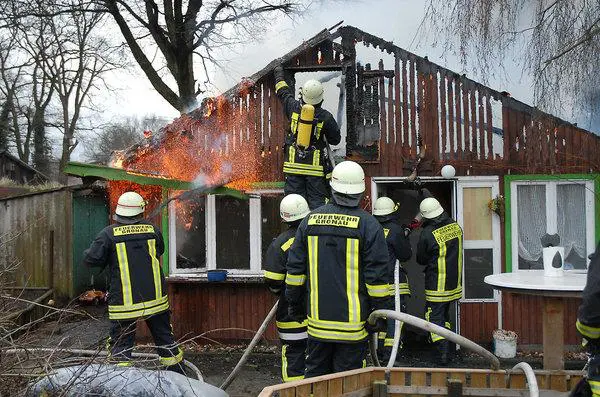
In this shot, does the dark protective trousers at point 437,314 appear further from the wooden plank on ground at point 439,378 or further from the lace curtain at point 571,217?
the wooden plank on ground at point 439,378

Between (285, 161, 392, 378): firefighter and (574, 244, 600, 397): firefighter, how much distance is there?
1.74 m

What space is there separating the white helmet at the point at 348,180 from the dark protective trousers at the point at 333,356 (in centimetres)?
130

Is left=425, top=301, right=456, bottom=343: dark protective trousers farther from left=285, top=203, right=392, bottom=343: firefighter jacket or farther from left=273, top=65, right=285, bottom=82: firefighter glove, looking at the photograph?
left=273, top=65, right=285, bottom=82: firefighter glove

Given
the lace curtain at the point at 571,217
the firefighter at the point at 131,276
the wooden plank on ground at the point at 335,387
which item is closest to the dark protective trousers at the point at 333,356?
the wooden plank on ground at the point at 335,387

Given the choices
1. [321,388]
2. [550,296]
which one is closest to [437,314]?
[550,296]

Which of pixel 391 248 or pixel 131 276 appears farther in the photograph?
pixel 391 248

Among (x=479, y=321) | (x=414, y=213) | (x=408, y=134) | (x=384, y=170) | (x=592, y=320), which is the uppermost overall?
(x=408, y=134)

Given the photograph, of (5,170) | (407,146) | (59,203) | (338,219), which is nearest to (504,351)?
(407,146)

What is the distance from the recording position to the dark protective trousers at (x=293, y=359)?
5680 mm

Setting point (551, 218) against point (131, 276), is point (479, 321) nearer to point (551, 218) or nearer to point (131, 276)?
point (551, 218)

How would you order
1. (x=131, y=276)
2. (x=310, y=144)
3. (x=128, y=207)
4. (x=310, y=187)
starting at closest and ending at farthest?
(x=131, y=276), (x=128, y=207), (x=310, y=144), (x=310, y=187)

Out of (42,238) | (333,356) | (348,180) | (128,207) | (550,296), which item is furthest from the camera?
(42,238)

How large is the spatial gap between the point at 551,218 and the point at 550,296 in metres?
3.11

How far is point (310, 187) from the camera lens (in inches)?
281
